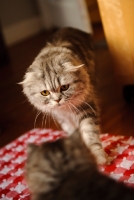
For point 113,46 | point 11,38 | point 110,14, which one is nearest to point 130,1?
point 110,14

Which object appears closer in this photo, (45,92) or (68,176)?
(68,176)

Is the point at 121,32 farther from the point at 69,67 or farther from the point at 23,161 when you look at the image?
the point at 23,161

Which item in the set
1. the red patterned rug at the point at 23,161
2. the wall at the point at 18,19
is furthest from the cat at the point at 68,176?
the wall at the point at 18,19

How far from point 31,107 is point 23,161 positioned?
2.47 ft

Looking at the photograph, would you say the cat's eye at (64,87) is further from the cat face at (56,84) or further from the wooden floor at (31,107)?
the wooden floor at (31,107)

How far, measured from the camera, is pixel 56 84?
5.20ft

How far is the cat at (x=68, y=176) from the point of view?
857 mm

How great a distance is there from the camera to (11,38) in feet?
14.5

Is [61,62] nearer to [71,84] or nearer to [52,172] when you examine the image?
[71,84]

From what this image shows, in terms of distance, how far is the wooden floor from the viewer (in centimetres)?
197

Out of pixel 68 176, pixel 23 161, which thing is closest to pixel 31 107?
pixel 23 161

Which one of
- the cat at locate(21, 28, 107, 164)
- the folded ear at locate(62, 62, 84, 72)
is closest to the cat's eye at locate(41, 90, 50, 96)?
the cat at locate(21, 28, 107, 164)

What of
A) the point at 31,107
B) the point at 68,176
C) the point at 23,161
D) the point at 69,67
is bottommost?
the point at 23,161

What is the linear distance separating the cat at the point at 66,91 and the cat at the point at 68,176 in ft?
1.82
